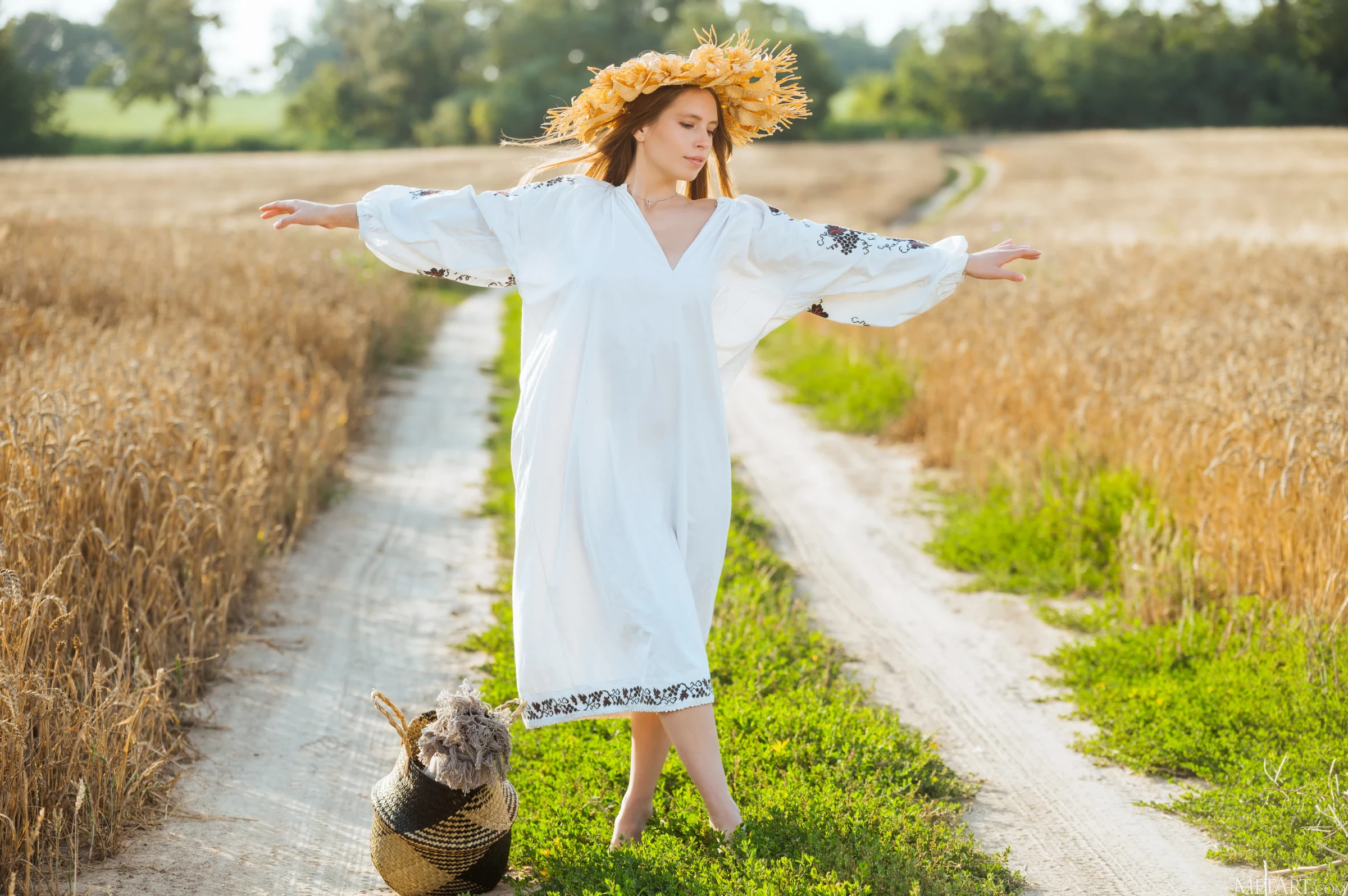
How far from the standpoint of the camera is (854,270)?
11.3 feet

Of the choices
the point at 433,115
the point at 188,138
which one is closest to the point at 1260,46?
the point at 433,115

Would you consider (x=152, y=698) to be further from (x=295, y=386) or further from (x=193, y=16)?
(x=193, y=16)

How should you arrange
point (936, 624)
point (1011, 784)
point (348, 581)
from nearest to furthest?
point (1011, 784) < point (936, 624) < point (348, 581)

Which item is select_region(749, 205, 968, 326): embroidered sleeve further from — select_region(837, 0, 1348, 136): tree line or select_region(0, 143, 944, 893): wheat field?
select_region(837, 0, 1348, 136): tree line

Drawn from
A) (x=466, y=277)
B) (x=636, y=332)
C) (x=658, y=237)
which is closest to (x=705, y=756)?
(x=636, y=332)

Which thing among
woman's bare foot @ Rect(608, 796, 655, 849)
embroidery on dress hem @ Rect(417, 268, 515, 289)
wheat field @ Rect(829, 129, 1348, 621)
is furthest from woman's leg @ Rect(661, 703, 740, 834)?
wheat field @ Rect(829, 129, 1348, 621)

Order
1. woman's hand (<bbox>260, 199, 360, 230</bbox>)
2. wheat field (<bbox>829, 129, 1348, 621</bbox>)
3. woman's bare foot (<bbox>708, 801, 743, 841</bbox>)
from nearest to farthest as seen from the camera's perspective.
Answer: woman's bare foot (<bbox>708, 801, 743, 841</bbox>) → woman's hand (<bbox>260, 199, 360, 230</bbox>) → wheat field (<bbox>829, 129, 1348, 621</bbox>)

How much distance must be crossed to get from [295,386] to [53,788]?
5048 mm

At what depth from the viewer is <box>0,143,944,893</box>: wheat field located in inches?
131

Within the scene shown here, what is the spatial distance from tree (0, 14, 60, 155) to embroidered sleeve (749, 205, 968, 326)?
5871 cm

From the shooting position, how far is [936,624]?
5.50m

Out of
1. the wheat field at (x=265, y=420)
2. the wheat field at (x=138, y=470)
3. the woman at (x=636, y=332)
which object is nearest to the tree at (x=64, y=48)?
the wheat field at (x=265, y=420)

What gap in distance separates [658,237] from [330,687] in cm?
255

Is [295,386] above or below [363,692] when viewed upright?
above
